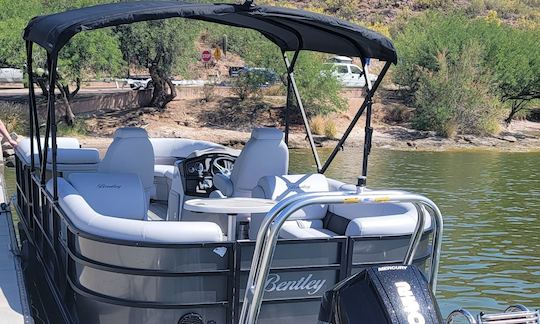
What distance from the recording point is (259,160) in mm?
6164

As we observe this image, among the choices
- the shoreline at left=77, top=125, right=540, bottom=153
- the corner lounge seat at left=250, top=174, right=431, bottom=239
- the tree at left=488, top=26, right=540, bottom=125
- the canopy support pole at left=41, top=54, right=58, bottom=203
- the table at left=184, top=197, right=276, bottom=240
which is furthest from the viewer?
the tree at left=488, top=26, right=540, bottom=125

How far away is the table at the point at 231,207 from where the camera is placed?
15.0 ft

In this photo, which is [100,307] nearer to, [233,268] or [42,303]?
[233,268]

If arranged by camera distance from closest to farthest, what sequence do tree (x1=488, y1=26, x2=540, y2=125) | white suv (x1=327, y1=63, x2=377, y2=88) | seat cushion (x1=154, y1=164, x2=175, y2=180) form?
seat cushion (x1=154, y1=164, x2=175, y2=180)
tree (x1=488, y1=26, x2=540, y2=125)
white suv (x1=327, y1=63, x2=377, y2=88)

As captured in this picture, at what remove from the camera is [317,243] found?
171 inches

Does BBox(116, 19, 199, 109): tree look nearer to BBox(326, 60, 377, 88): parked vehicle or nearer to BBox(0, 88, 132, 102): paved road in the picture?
BBox(0, 88, 132, 102): paved road

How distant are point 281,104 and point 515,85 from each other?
861 centimetres

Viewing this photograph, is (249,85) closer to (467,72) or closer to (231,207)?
(467,72)

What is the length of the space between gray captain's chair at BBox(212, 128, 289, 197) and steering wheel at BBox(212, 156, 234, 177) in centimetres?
104

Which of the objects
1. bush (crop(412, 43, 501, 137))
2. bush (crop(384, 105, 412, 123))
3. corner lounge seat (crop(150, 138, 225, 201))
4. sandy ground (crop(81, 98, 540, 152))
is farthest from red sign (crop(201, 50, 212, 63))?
corner lounge seat (crop(150, 138, 225, 201))

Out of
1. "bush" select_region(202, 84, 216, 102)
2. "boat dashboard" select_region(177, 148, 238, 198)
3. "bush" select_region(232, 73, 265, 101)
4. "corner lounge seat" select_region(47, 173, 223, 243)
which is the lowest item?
"bush" select_region(202, 84, 216, 102)

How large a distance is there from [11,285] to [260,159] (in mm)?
2137

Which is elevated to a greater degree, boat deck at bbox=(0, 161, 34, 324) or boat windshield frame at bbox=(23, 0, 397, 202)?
boat windshield frame at bbox=(23, 0, 397, 202)

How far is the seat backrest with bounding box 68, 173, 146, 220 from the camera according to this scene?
5016 mm
